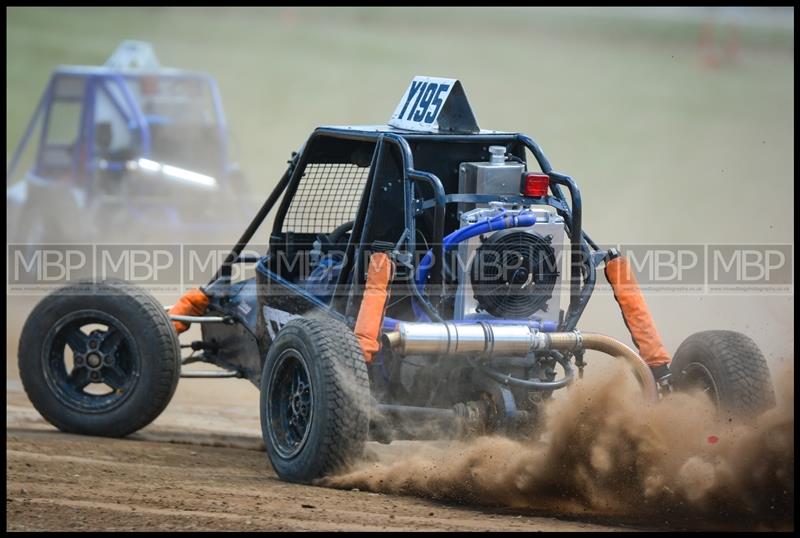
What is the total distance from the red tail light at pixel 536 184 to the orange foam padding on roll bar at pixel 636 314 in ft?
1.67

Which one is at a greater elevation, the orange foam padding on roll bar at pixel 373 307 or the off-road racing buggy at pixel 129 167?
the off-road racing buggy at pixel 129 167

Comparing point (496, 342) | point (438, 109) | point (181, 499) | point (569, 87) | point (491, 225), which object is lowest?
point (181, 499)

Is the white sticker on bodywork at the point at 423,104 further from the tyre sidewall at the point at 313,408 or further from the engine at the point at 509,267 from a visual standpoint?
the tyre sidewall at the point at 313,408

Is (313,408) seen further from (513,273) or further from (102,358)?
(102,358)

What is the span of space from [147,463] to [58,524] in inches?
64.2

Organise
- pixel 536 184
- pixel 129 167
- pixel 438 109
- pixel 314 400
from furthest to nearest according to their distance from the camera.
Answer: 1. pixel 129 167
2. pixel 438 109
3. pixel 536 184
4. pixel 314 400

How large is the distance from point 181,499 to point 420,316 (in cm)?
161

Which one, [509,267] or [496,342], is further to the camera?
[509,267]

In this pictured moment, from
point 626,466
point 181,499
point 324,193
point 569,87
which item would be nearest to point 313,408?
point 181,499

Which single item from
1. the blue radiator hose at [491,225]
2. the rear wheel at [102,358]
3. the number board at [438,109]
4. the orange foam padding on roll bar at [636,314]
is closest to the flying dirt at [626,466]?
the orange foam padding on roll bar at [636,314]

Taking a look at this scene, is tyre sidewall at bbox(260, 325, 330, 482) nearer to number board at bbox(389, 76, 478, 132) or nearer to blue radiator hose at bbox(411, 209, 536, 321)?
blue radiator hose at bbox(411, 209, 536, 321)

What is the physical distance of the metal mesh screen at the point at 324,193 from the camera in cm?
779

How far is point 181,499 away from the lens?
5.94 m

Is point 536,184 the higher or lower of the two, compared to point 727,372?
higher
